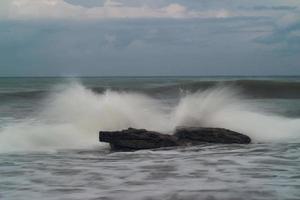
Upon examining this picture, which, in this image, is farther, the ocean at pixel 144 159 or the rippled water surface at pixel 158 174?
the ocean at pixel 144 159

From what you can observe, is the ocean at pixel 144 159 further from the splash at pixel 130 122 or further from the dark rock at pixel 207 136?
the dark rock at pixel 207 136

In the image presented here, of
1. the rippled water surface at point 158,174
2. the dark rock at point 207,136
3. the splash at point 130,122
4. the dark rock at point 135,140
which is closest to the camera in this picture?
the rippled water surface at point 158,174

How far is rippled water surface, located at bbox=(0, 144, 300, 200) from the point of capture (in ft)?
21.8

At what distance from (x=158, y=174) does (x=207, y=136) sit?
3671mm

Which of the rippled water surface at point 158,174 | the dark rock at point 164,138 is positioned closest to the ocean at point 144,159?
the rippled water surface at point 158,174

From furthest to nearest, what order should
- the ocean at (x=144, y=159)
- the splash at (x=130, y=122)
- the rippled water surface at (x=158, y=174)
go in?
the splash at (x=130, y=122) → the ocean at (x=144, y=159) → the rippled water surface at (x=158, y=174)

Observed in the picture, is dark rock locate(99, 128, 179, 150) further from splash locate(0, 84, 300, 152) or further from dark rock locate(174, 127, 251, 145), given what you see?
splash locate(0, 84, 300, 152)

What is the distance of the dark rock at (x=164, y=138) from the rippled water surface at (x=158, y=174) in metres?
0.39

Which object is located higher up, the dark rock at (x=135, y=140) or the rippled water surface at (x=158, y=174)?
the dark rock at (x=135, y=140)

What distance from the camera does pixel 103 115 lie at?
14234 mm

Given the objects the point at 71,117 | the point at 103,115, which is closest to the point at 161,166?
the point at 103,115

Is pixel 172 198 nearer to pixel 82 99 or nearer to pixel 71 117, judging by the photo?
pixel 71 117

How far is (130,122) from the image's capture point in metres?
13.9

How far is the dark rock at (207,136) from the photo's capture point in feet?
37.1
